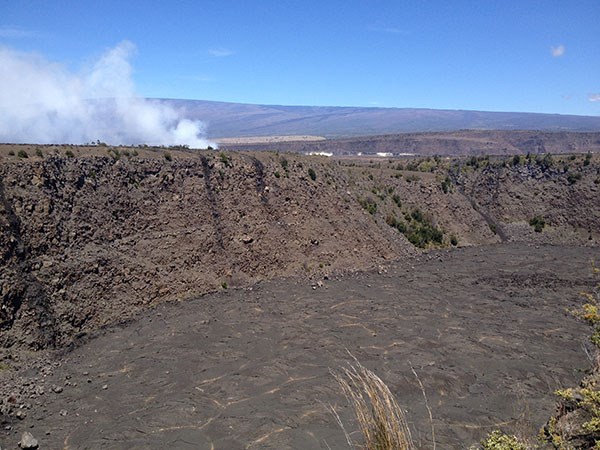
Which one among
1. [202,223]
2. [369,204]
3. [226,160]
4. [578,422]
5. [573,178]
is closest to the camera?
[578,422]

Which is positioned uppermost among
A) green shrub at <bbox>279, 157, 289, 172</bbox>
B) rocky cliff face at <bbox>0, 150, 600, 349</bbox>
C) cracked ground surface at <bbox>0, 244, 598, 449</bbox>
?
green shrub at <bbox>279, 157, 289, 172</bbox>

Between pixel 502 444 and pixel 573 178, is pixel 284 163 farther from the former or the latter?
pixel 502 444

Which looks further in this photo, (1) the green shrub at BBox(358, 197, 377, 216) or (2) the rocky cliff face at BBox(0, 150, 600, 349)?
(1) the green shrub at BBox(358, 197, 377, 216)

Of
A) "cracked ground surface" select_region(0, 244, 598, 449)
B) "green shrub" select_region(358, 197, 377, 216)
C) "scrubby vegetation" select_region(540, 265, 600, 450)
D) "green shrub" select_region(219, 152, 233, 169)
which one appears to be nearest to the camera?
"scrubby vegetation" select_region(540, 265, 600, 450)

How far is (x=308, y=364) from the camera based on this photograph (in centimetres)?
1499

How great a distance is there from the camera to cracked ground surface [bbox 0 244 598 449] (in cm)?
1160

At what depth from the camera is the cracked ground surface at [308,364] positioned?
11.6 m

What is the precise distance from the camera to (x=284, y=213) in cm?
2673

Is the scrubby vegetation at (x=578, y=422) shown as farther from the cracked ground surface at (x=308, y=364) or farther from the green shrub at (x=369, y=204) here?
the green shrub at (x=369, y=204)

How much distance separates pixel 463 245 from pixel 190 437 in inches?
982

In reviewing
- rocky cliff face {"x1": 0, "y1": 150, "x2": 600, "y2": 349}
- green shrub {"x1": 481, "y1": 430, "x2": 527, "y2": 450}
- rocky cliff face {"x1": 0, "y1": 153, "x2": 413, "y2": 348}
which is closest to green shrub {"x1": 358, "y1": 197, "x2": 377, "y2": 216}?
rocky cliff face {"x1": 0, "y1": 150, "x2": 600, "y2": 349}

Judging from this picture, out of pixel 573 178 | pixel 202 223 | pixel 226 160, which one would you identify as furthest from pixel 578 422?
pixel 573 178

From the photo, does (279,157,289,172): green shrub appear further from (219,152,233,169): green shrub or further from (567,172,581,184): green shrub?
(567,172,581,184): green shrub

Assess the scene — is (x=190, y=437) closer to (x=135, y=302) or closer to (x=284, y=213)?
(x=135, y=302)
